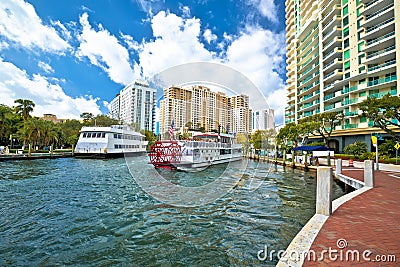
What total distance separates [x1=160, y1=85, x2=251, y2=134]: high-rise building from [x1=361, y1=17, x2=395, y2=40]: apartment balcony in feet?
64.5

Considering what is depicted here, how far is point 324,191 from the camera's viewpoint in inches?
214

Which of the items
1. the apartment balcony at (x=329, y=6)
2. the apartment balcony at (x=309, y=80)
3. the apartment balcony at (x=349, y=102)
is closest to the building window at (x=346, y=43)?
the apartment balcony at (x=329, y=6)

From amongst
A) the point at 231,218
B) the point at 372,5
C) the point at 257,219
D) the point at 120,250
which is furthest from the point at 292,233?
the point at 372,5

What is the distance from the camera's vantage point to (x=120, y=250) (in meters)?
5.11

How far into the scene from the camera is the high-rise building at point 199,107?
843 inches

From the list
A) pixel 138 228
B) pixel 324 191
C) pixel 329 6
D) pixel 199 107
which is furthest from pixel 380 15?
pixel 138 228

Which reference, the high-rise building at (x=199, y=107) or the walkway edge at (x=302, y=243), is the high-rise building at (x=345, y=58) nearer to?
the high-rise building at (x=199, y=107)

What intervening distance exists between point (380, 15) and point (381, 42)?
3.48 m

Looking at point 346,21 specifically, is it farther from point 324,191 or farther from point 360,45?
point 324,191

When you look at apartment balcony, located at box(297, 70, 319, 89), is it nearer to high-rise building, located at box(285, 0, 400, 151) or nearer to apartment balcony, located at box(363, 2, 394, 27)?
high-rise building, located at box(285, 0, 400, 151)

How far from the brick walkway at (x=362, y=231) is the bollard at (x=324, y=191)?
246mm

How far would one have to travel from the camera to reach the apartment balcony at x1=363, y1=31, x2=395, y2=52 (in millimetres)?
27420

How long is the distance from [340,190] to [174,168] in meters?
13.3

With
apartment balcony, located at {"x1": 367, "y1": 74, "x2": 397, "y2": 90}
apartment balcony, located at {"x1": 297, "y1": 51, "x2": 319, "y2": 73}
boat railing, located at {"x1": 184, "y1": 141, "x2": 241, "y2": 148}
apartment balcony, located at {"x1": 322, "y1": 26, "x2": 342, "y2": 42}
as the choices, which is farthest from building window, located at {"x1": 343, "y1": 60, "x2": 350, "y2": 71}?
boat railing, located at {"x1": 184, "y1": 141, "x2": 241, "y2": 148}
